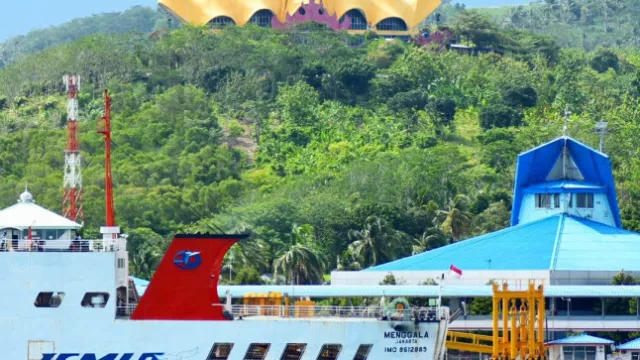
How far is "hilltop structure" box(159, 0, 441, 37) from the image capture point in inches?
6014

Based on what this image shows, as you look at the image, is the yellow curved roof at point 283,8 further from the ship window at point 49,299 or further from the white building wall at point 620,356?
the ship window at point 49,299

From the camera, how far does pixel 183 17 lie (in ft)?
502

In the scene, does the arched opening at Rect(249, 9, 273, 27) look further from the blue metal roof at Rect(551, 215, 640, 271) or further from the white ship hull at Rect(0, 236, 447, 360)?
the white ship hull at Rect(0, 236, 447, 360)

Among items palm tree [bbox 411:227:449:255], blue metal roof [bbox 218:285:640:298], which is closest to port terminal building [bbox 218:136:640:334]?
blue metal roof [bbox 218:285:640:298]

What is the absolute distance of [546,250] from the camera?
77125 millimetres

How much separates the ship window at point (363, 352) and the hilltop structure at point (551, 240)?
20747mm

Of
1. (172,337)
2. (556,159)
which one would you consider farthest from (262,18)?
(172,337)

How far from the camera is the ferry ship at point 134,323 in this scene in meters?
50.8

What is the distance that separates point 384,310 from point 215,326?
4.62 meters

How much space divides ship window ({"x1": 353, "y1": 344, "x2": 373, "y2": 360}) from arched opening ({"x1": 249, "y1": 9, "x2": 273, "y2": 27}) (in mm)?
104874

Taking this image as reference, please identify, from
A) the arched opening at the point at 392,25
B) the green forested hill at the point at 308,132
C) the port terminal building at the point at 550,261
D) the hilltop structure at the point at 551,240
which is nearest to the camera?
the port terminal building at the point at 550,261

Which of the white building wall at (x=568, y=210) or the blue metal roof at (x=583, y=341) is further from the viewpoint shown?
the white building wall at (x=568, y=210)

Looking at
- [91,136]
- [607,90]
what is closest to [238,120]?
[91,136]

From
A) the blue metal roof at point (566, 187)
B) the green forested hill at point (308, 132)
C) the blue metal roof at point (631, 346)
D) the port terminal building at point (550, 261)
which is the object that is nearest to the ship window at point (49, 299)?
the port terminal building at point (550, 261)
